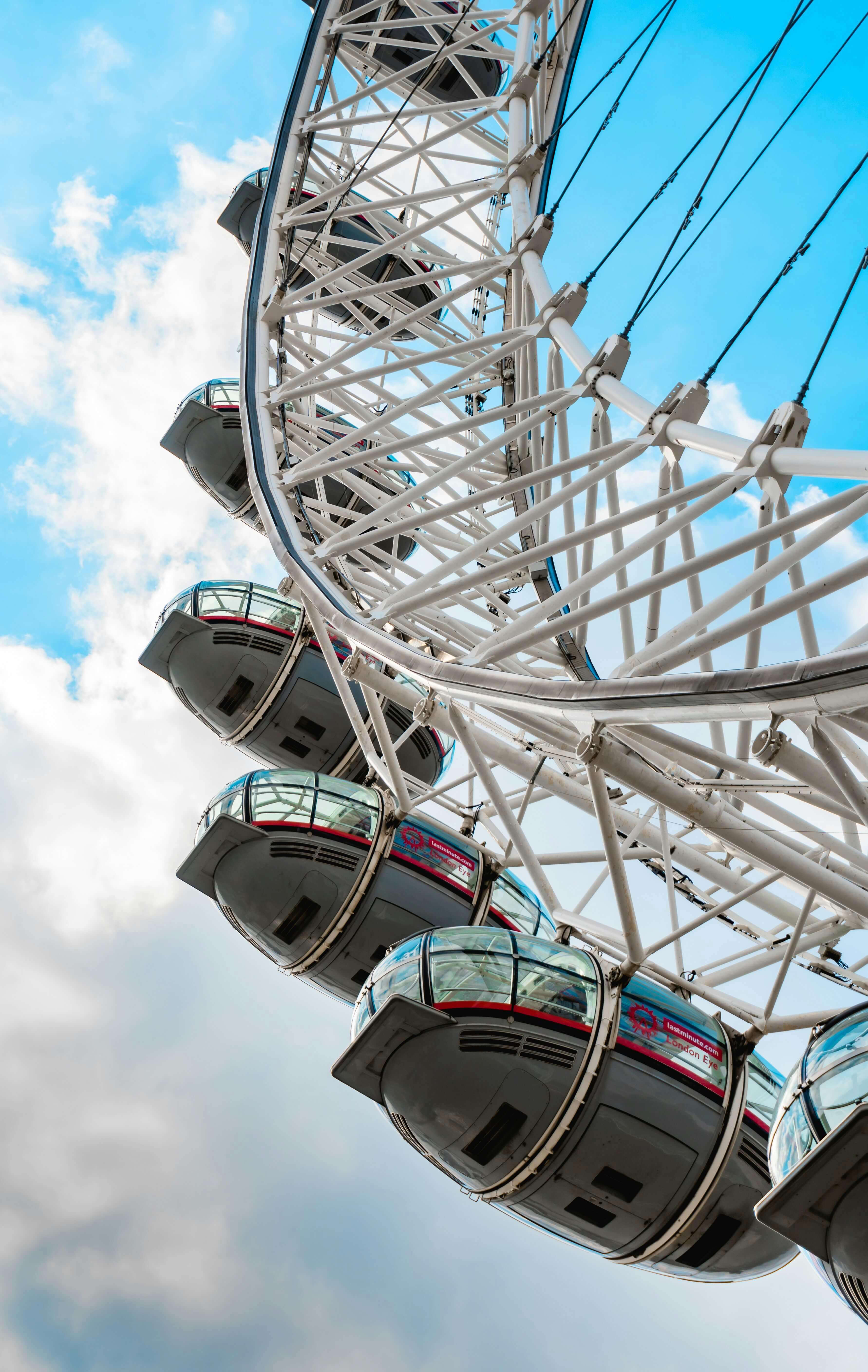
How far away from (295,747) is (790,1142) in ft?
Result: 45.7

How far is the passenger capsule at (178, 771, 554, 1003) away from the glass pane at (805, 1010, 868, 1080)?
638cm

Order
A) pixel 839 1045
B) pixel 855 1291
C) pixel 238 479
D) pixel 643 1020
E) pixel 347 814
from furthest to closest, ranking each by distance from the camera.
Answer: pixel 238 479 → pixel 347 814 → pixel 643 1020 → pixel 839 1045 → pixel 855 1291

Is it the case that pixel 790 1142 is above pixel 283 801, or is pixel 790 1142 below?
above

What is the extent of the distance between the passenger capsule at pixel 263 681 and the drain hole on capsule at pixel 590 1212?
972cm

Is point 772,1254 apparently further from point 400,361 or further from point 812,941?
point 400,361

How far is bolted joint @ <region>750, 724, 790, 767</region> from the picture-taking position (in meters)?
9.11

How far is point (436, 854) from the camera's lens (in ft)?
55.9

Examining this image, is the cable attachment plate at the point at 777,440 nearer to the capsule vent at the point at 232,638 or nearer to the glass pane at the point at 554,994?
the glass pane at the point at 554,994

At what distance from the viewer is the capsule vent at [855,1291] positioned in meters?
8.70

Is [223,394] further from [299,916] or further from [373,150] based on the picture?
[299,916]

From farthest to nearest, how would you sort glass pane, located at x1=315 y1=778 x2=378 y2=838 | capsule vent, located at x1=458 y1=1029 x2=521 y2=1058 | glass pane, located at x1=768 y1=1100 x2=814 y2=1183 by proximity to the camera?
glass pane, located at x1=315 y1=778 x2=378 y2=838
capsule vent, located at x1=458 y1=1029 x2=521 y2=1058
glass pane, located at x1=768 y1=1100 x2=814 y2=1183

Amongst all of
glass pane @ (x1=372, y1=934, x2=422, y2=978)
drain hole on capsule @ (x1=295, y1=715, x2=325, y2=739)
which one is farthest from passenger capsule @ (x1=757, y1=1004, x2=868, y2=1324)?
drain hole on capsule @ (x1=295, y1=715, x2=325, y2=739)

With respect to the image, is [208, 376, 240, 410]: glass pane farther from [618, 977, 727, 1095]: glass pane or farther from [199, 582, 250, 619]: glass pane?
[618, 977, 727, 1095]: glass pane

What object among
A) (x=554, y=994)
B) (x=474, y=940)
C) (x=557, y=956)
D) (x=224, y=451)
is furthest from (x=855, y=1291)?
(x=224, y=451)
